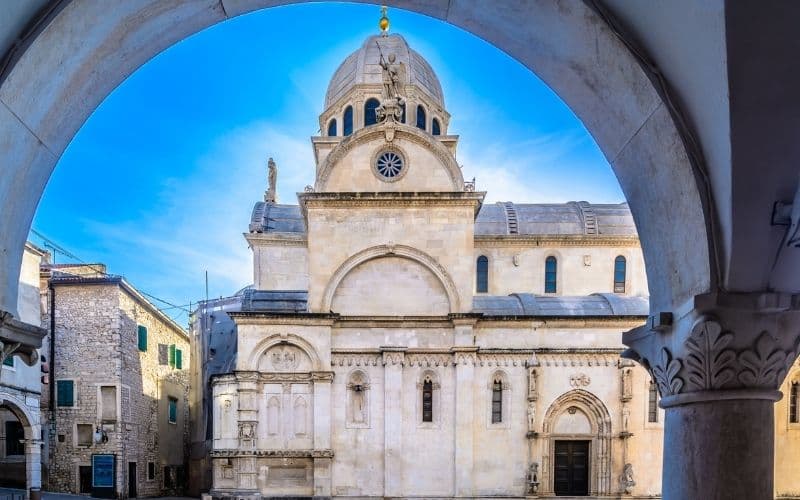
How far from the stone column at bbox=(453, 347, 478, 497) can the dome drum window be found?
26.6 feet

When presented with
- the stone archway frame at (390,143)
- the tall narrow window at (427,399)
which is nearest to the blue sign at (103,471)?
the tall narrow window at (427,399)

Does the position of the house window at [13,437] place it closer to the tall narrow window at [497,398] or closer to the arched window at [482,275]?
the tall narrow window at [497,398]

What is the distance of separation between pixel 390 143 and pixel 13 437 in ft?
82.0

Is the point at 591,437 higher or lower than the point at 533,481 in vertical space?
higher

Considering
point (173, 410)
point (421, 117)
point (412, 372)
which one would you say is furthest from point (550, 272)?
point (173, 410)

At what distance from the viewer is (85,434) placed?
29094 millimetres

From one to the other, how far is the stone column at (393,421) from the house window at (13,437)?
20214 mm

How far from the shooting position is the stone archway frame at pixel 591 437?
2314cm

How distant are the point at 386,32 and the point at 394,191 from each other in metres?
16.5

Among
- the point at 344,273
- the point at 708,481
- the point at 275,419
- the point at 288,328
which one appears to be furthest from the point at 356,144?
the point at 708,481

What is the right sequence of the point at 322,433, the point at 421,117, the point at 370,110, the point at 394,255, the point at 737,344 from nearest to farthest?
1. the point at 737,344
2. the point at 322,433
3. the point at 394,255
4. the point at 370,110
5. the point at 421,117

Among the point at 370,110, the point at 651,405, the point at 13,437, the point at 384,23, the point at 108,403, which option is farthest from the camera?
the point at 384,23

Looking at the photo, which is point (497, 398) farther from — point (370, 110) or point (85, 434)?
point (85, 434)

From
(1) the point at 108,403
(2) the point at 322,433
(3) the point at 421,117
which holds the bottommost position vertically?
(1) the point at 108,403
